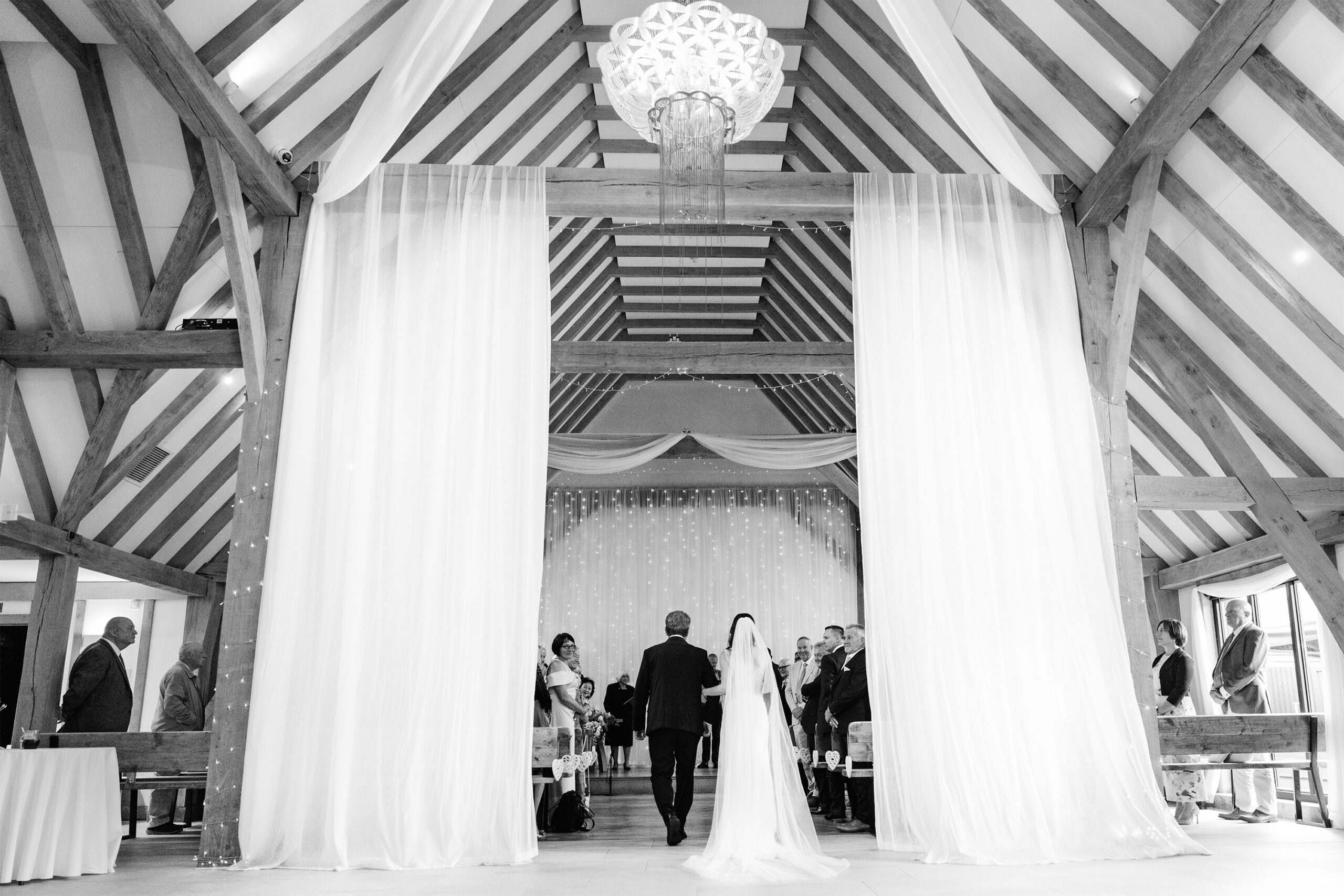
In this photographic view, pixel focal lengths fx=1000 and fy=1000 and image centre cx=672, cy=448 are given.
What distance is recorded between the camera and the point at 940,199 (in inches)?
217

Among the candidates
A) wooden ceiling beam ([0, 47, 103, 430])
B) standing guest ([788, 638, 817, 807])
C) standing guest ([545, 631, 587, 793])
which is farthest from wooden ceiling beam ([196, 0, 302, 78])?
standing guest ([788, 638, 817, 807])

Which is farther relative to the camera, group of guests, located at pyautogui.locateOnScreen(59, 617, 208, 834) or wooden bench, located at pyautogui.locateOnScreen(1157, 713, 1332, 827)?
group of guests, located at pyautogui.locateOnScreen(59, 617, 208, 834)

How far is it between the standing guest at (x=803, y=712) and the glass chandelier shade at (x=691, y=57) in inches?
175

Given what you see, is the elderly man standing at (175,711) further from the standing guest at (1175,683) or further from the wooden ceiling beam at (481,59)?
the standing guest at (1175,683)

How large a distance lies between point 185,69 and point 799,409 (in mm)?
9063

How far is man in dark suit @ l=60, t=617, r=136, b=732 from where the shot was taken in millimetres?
5582

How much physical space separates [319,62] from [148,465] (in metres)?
3.95

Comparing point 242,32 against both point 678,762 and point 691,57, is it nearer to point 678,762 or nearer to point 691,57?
point 691,57

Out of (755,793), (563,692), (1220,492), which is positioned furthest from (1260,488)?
(563,692)

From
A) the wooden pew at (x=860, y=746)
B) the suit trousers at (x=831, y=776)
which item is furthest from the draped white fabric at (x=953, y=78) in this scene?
the suit trousers at (x=831, y=776)

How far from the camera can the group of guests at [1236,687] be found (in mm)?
6566

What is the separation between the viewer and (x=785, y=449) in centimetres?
984

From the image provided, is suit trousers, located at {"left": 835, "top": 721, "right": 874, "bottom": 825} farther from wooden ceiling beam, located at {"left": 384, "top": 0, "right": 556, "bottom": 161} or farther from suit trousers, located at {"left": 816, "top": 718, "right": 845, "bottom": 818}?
wooden ceiling beam, located at {"left": 384, "top": 0, "right": 556, "bottom": 161}

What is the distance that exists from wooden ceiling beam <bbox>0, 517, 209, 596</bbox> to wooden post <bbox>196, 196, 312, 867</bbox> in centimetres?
259
